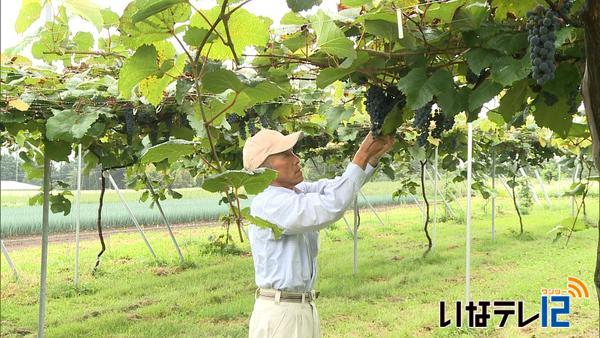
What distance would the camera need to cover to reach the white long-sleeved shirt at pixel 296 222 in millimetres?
1807

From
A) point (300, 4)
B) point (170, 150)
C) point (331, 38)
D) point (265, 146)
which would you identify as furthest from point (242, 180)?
point (265, 146)

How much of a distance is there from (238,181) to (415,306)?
15.6ft

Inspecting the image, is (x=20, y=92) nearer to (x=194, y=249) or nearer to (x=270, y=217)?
(x=270, y=217)

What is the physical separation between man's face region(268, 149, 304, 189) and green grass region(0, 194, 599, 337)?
269 centimetres

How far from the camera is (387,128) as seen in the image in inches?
64.2

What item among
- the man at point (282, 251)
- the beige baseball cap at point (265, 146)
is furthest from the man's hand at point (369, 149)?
the beige baseball cap at point (265, 146)

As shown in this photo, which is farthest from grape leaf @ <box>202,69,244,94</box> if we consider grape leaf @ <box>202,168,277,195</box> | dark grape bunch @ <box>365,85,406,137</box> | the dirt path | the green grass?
the dirt path

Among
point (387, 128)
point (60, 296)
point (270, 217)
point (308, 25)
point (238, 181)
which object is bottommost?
point (60, 296)

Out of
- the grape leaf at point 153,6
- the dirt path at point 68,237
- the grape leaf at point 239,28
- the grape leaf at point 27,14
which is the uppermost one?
the grape leaf at point 27,14

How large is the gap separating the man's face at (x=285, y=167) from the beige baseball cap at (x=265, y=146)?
49 millimetres

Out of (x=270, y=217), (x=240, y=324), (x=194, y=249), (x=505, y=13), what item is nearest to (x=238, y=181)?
(x=505, y=13)

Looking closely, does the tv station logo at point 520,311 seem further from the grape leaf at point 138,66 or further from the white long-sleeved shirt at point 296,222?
the grape leaf at point 138,66

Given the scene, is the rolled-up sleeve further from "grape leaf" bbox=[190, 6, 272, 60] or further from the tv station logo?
the tv station logo

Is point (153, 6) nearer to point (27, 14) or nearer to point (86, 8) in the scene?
point (86, 8)
